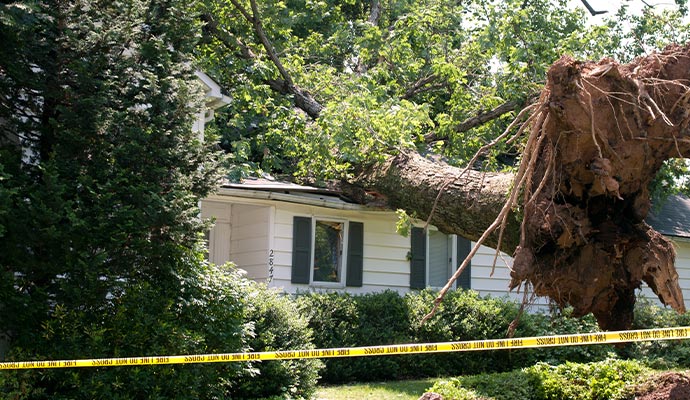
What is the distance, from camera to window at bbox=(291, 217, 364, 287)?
14.3 metres

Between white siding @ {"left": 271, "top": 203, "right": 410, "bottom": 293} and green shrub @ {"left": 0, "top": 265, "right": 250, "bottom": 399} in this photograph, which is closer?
green shrub @ {"left": 0, "top": 265, "right": 250, "bottom": 399}

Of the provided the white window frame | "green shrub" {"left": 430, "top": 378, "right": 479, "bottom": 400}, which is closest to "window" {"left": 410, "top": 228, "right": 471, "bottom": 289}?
the white window frame

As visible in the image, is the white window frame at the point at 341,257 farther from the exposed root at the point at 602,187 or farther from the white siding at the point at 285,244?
the exposed root at the point at 602,187

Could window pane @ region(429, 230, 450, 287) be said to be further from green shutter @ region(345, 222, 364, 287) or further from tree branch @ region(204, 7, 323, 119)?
tree branch @ region(204, 7, 323, 119)

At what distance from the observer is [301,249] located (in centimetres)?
1426

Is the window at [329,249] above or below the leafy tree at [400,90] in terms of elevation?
below

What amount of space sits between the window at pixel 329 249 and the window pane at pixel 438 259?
6.34ft

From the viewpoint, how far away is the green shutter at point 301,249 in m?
14.1

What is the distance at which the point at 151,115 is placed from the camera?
8445 millimetres

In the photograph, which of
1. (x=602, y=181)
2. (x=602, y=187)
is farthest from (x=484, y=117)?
(x=602, y=181)

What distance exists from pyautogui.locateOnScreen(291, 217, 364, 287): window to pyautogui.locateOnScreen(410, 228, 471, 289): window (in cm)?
133

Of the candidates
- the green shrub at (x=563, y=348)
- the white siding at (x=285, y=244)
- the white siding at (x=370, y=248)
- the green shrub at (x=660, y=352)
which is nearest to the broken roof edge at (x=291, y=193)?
the white siding at (x=285, y=244)

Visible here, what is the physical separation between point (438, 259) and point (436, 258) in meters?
0.07

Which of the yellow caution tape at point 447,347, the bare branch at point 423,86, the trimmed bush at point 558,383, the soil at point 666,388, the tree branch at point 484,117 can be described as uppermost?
the bare branch at point 423,86
